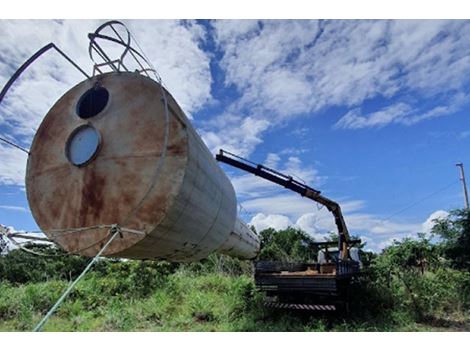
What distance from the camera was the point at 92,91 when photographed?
11.0 ft

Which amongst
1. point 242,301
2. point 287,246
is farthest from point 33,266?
point 242,301

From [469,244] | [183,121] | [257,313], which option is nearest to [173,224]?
[183,121]

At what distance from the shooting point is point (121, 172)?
2824mm

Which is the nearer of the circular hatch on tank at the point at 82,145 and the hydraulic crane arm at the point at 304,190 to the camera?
the circular hatch on tank at the point at 82,145

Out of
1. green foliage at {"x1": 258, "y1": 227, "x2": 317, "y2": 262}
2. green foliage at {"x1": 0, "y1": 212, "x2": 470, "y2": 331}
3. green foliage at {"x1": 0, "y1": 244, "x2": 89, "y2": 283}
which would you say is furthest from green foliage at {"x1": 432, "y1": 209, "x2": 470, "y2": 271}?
green foliage at {"x1": 0, "y1": 244, "x2": 89, "y2": 283}

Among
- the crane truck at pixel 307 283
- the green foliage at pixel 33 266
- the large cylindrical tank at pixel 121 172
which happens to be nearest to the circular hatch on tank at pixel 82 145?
the large cylindrical tank at pixel 121 172

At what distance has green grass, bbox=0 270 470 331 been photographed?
6230 millimetres

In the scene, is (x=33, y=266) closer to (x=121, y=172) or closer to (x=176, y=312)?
(x=176, y=312)

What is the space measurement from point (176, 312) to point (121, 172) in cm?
565

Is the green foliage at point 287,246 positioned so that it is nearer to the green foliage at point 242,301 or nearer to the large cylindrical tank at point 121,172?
the green foliage at point 242,301

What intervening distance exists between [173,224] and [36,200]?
1344 millimetres

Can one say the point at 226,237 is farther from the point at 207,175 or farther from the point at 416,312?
the point at 416,312

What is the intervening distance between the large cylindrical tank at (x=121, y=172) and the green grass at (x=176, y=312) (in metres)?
3.70

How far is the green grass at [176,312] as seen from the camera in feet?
20.4
